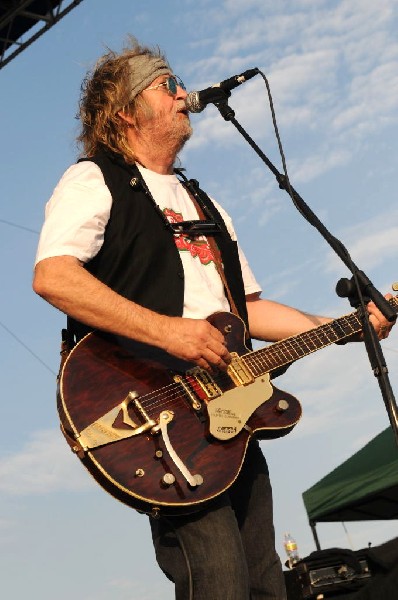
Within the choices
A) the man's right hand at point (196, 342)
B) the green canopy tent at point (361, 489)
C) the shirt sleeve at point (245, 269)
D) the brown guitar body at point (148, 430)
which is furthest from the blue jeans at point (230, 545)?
the green canopy tent at point (361, 489)

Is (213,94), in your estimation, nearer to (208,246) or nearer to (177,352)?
(208,246)

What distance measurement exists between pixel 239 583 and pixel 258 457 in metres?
0.57

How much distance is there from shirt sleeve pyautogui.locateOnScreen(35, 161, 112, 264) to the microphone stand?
606 mm

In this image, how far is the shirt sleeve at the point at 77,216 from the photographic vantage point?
3221 mm

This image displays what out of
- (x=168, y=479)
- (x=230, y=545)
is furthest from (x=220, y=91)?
(x=230, y=545)

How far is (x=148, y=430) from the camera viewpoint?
3104mm

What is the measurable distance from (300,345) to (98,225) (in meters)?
0.98

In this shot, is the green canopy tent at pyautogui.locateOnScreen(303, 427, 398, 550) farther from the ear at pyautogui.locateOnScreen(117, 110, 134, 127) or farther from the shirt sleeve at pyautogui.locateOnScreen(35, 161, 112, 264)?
the shirt sleeve at pyautogui.locateOnScreen(35, 161, 112, 264)

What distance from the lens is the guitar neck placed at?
3.51 m

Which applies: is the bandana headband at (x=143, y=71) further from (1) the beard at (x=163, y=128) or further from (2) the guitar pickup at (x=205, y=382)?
(2) the guitar pickup at (x=205, y=382)

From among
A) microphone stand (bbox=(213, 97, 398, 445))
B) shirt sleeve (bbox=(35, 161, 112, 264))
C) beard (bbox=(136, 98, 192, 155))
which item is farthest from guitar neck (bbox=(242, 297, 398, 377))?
beard (bbox=(136, 98, 192, 155))

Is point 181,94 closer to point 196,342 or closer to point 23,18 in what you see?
point 196,342

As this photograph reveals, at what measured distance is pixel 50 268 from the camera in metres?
3.18

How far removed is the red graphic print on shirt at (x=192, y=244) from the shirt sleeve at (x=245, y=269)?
1.06ft
